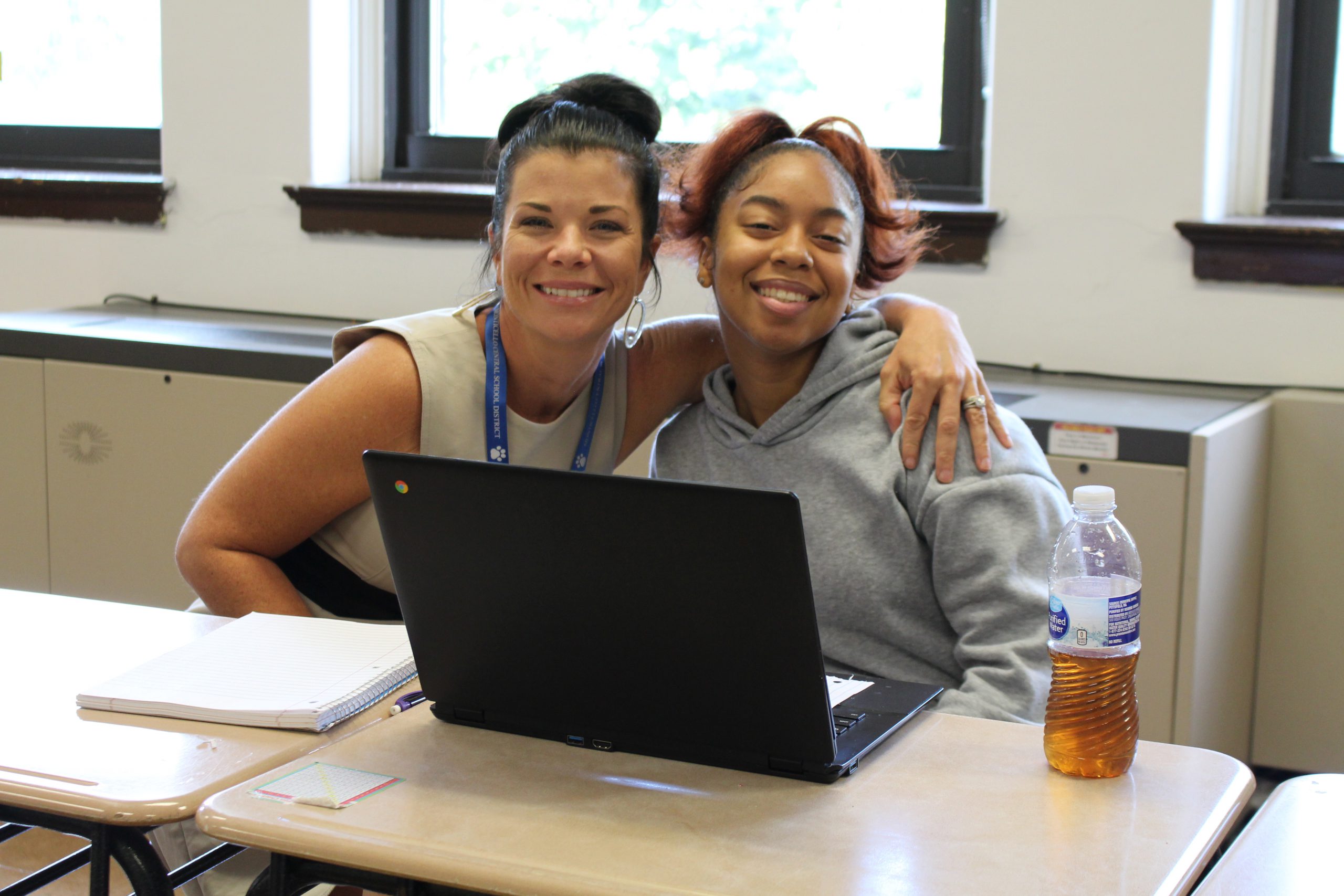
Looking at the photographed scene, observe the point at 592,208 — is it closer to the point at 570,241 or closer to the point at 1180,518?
the point at 570,241

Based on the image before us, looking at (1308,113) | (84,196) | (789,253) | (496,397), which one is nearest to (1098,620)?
(789,253)

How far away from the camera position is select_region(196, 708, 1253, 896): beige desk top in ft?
2.71

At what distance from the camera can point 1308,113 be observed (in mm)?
2293

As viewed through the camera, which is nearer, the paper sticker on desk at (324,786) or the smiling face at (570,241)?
the paper sticker on desk at (324,786)

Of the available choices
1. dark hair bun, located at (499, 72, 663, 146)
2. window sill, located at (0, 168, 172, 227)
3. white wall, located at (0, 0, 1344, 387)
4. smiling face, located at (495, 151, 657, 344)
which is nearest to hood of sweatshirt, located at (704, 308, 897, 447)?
smiling face, located at (495, 151, 657, 344)

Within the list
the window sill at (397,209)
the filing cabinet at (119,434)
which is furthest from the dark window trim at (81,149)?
the filing cabinet at (119,434)

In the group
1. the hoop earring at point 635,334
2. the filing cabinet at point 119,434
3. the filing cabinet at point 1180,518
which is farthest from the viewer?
the filing cabinet at point 119,434

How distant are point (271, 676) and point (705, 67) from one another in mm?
1883

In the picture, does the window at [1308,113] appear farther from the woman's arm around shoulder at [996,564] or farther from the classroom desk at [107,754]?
the classroom desk at [107,754]

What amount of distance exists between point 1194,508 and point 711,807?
1141mm

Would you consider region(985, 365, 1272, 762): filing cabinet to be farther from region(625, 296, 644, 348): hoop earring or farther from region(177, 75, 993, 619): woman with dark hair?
region(625, 296, 644, 348): hoop earring

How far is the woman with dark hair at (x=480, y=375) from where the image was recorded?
1.52m

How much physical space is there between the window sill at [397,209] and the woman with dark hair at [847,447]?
129 centimetres

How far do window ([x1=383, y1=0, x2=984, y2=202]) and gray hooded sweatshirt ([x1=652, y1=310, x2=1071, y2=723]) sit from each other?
100cm
